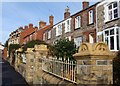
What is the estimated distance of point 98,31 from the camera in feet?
81.2

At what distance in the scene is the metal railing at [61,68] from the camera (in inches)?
281

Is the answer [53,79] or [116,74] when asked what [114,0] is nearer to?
[116,74]

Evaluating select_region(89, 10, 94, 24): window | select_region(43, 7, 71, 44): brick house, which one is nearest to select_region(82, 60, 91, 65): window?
select_region(89, 10, 94, 24): window

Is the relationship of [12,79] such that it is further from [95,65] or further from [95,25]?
[95,25]

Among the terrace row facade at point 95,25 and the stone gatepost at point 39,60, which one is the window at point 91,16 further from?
the stone gatepost at point 39,60

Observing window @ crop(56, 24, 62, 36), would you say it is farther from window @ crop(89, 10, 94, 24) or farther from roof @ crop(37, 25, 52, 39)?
roof @ crop(37, 25, 52, 39)

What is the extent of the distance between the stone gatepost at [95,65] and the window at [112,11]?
17.1m

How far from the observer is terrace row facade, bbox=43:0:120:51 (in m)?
22.0

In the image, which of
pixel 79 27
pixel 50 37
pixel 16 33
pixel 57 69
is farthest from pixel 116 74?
pixel 16 33

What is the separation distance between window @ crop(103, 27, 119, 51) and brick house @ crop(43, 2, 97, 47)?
264 centimetres

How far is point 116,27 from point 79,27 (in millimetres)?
8131

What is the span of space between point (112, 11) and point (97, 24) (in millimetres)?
2833

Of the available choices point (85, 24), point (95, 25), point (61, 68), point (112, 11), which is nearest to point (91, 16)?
point (85, 24)

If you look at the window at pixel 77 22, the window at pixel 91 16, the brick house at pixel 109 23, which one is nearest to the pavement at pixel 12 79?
the brick house at pixel 109 23
